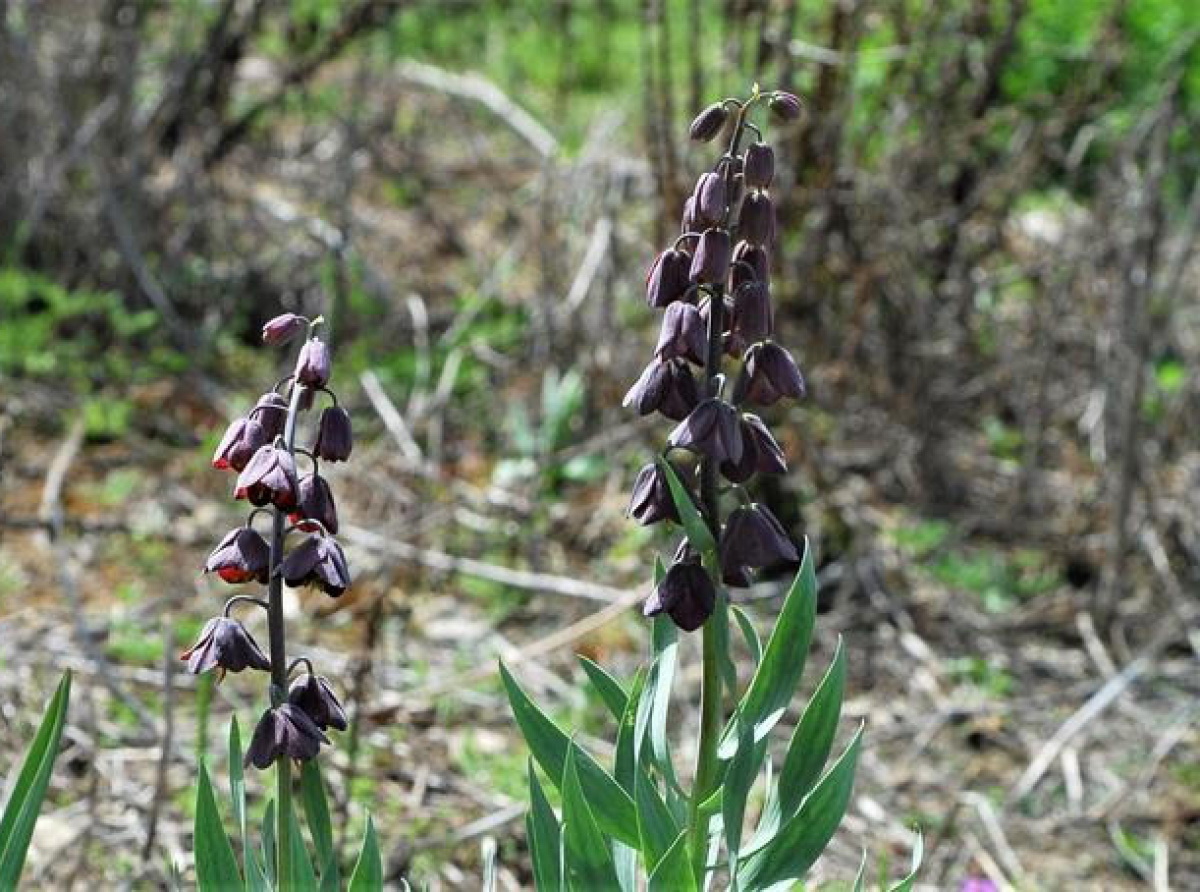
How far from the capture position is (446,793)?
3771mm

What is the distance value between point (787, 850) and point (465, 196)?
5787mm

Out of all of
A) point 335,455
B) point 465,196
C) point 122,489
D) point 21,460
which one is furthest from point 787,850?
point 465,196

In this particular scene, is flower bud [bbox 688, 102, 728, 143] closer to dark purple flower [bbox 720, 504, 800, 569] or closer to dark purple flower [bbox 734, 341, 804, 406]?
dark purple flower [bbox 734, 341, 804, 406]

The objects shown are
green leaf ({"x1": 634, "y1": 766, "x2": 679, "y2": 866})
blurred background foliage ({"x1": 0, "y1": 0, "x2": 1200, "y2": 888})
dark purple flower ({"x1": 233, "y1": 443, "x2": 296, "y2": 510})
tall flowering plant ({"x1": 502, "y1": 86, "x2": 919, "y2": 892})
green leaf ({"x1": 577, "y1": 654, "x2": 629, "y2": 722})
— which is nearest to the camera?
dark purple flower ({"x1": 233, "y1": 443, "x2": 296, "y2": 510})

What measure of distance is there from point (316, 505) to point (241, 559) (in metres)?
0.10

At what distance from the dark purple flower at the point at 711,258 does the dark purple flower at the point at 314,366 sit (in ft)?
1.36

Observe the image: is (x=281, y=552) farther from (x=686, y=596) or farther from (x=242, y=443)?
(x=686, y=596)

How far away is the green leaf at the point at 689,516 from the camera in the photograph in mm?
1922

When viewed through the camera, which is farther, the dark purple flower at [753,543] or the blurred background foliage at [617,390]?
the blurred background foliage at [617,390]

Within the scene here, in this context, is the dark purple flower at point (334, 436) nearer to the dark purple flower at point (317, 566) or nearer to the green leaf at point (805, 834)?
the dark purple flower at point (317, 566)

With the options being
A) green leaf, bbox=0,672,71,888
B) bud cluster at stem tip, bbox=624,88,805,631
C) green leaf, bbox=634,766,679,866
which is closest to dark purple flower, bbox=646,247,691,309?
bud cluster at stem tip, bbox=624,88,805,631

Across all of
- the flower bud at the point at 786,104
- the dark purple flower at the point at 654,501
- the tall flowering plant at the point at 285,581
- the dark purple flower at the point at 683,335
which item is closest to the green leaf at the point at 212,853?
the tall flowering plant at the point at 285,581

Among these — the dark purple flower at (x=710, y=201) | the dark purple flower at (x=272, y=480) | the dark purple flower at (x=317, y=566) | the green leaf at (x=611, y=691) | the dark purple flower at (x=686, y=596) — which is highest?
the dark purple flower at (x=710, y=201)

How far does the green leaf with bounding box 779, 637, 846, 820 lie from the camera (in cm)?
213
